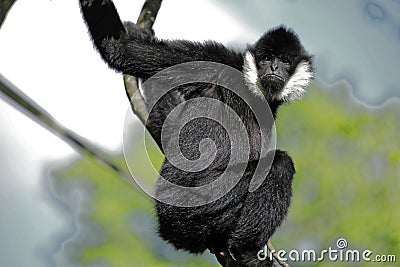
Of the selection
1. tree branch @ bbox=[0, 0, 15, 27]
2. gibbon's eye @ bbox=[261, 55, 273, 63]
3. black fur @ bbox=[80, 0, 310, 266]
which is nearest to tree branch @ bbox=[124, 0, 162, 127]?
black fur @ bbox=[80, 0, 310, 266]

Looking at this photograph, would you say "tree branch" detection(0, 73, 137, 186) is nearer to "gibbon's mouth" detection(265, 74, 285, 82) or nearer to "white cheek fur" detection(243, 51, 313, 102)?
"white cheek fur" detection(243, 51, 313, 102)

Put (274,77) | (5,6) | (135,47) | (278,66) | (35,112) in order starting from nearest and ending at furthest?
(35,112) → (5,6) → (135,47) → (274,77) → (278,66)

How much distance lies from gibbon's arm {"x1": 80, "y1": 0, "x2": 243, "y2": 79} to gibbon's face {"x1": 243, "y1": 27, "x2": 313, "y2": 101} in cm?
40

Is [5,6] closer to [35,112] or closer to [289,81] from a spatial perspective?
[35,112]

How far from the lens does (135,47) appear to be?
5.11 meters

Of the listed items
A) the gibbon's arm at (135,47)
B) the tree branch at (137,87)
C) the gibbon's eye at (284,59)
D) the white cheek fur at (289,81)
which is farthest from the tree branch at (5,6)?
the gibbon's eye at (284,59)

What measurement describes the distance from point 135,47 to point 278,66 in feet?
5.74

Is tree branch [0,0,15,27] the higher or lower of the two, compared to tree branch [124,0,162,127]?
lower

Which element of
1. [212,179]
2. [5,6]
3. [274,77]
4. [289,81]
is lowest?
[5,6]

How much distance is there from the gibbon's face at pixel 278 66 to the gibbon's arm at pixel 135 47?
1.31ft

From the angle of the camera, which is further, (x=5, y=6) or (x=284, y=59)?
(x=284, y=59)

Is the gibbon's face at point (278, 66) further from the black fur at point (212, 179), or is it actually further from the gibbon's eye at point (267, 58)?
the black fur at point (212, 179)

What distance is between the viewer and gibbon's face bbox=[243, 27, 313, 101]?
589 cm

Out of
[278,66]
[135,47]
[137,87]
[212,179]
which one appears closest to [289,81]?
[278,66]
